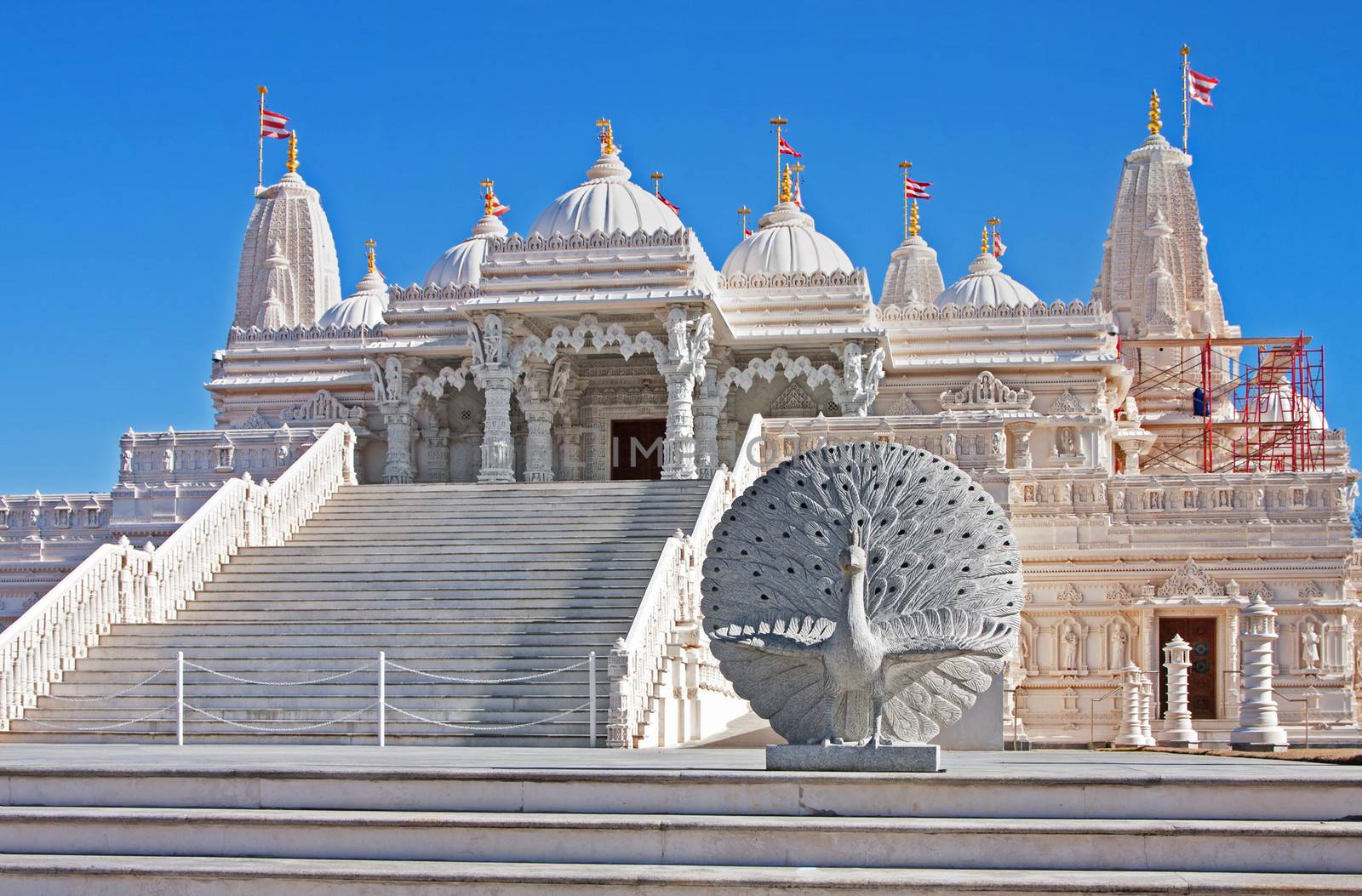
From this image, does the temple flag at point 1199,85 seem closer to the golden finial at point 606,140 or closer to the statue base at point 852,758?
the golden finial at point 606,140

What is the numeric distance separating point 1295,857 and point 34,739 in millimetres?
14795

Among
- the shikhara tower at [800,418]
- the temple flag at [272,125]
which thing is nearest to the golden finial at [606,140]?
the shikhara tower at [800,418]

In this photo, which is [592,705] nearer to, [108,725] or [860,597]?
[108,725]

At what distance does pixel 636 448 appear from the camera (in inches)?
1414

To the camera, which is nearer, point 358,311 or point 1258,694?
point 1258,694

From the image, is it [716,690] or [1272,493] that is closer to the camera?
[716,690]

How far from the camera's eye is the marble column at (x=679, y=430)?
31.1 metres

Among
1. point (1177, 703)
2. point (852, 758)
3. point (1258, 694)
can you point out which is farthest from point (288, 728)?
point (1177, 703)

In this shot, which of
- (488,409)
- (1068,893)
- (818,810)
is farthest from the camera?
(488,409)

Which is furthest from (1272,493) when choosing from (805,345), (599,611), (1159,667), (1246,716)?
(599,611)

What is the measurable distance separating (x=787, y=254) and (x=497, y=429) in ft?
31.8

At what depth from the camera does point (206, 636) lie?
73.0ft

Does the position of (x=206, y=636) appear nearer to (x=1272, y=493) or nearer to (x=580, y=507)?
(x=580, y=507)

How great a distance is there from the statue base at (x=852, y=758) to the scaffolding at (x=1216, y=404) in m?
30.8
